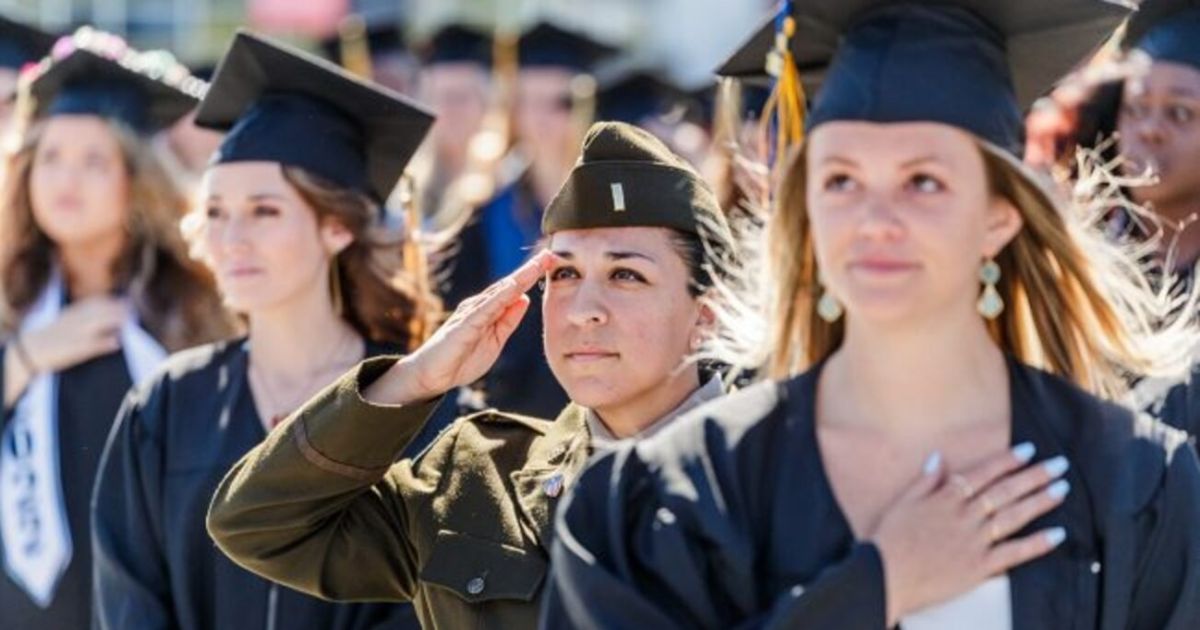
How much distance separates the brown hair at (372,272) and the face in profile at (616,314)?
1541 millimetres

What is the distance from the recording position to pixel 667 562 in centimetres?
404

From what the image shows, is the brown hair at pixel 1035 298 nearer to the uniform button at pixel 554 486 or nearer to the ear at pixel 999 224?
the ear at pixel 999 224

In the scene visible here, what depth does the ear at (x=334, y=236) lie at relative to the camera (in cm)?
665

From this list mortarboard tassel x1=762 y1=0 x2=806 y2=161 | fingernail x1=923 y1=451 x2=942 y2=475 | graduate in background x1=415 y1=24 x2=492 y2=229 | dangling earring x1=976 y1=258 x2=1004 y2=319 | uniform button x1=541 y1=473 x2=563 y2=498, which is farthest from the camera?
graduate in background x1=415 y1=24 x2=492 y2=229

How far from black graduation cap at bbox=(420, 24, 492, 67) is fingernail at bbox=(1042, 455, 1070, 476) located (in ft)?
30.2

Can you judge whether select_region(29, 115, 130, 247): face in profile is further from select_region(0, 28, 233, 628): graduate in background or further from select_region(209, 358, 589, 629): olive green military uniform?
select_region(209, 358, 589, 629): olive green military uniform

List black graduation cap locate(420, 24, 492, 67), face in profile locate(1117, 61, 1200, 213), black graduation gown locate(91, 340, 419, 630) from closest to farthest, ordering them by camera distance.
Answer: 1. black graduation gown locate(91, 340, 419, 630)
2. face in profile locate(1117, 61, 1200, 213)
3. black graduation cap locate(420, 24, 492, 67)

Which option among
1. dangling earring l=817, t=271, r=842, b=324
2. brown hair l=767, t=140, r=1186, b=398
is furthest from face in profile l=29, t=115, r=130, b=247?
dangling earring l=817, t=271, r=842, b=324

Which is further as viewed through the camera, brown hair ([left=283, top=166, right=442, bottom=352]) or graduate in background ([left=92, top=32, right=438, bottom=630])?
brown hair ([left=283, top=166, right=442, bottom=352])

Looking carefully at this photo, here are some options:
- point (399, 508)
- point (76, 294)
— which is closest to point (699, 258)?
point (399, 508)

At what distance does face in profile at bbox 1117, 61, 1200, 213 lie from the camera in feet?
22.2

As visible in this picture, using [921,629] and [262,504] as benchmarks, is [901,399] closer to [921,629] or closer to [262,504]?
[921,629]

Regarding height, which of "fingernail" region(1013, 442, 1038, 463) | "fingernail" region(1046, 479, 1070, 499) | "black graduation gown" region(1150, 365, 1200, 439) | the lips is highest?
the lips

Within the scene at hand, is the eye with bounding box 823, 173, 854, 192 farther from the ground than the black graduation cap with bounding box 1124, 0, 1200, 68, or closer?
closer
